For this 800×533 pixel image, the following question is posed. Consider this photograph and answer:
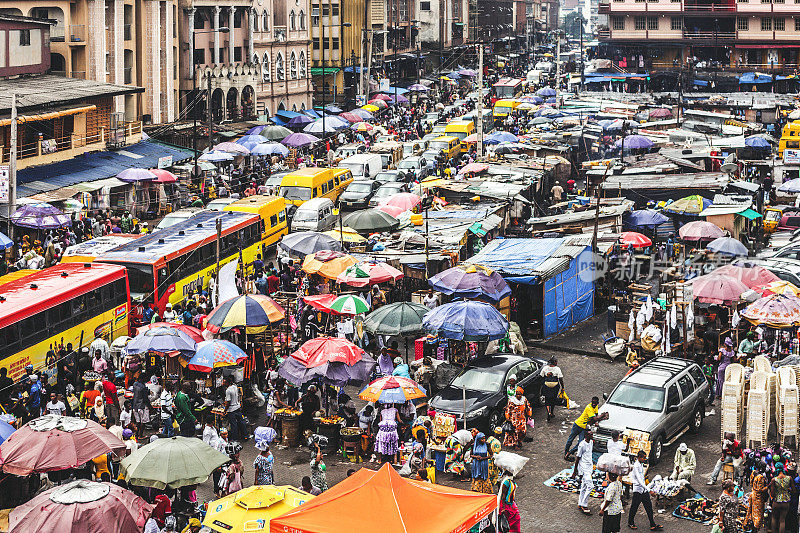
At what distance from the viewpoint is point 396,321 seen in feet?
77.1

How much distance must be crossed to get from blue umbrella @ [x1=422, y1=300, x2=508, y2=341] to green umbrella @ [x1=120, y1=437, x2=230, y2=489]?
7.45 meters

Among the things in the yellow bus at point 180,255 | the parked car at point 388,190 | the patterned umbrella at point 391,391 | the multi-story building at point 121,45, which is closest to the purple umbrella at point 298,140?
the multi-story building at point 121,45

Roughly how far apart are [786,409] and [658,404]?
2.21 m

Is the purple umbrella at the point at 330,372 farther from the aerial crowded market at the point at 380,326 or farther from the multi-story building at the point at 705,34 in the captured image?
the multi-story building at the point at 705,34

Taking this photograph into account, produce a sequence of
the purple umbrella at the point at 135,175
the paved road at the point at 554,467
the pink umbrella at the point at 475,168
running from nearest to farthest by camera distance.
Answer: the paved road at the point at 554,467
the purple umbrella at the point at 135,175
the pink umbrella at the point at 475,168

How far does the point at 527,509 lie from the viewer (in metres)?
17.6

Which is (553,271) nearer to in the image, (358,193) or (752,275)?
(752,275)

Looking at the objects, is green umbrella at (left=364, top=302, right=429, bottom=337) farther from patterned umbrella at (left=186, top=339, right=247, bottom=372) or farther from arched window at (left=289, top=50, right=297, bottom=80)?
arched window at (left=289, top=50, right=297, bottom=80)

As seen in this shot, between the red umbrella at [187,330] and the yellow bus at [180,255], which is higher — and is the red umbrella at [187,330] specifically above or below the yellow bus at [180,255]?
below

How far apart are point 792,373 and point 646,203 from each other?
61.7 ft

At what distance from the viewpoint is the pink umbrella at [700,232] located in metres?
32.2

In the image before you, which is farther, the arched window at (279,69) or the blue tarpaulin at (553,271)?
the arched window at (279,69)

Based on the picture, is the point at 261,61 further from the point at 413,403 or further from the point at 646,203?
the point at 413,403

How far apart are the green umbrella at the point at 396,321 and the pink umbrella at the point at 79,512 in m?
10.2
